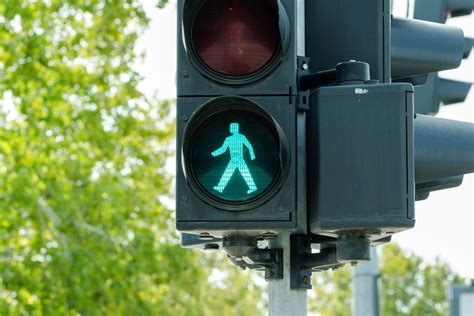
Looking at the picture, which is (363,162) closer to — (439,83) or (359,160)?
(359,160)

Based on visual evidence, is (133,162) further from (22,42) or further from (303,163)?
(303,163)

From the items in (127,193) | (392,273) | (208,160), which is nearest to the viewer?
(208,160)

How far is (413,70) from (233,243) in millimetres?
1232

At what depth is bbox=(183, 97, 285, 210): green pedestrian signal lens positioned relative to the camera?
4.76 metres

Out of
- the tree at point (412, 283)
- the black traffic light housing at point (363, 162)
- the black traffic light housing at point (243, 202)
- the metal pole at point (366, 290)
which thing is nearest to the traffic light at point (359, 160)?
the black traffic light housing at point (363, 162)

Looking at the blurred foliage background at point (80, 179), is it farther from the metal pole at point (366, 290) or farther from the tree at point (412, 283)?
the tree at point (412, 283)

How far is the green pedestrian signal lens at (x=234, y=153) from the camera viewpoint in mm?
4762

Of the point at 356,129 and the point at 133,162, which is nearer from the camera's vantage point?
the point at 356,129

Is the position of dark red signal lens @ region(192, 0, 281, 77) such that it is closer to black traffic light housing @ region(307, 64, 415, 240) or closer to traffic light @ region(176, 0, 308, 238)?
traffic light @ region(176, 0, 308, 238)

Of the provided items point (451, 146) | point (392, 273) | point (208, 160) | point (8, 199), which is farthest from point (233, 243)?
point (392, 273)

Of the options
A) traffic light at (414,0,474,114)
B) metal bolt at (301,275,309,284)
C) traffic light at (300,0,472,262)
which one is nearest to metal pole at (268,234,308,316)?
metal bolt at (301,275,309,284)

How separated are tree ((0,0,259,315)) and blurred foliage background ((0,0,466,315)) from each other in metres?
0.02

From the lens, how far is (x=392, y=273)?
223 feet

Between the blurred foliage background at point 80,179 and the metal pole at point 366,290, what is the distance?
28.7ft
